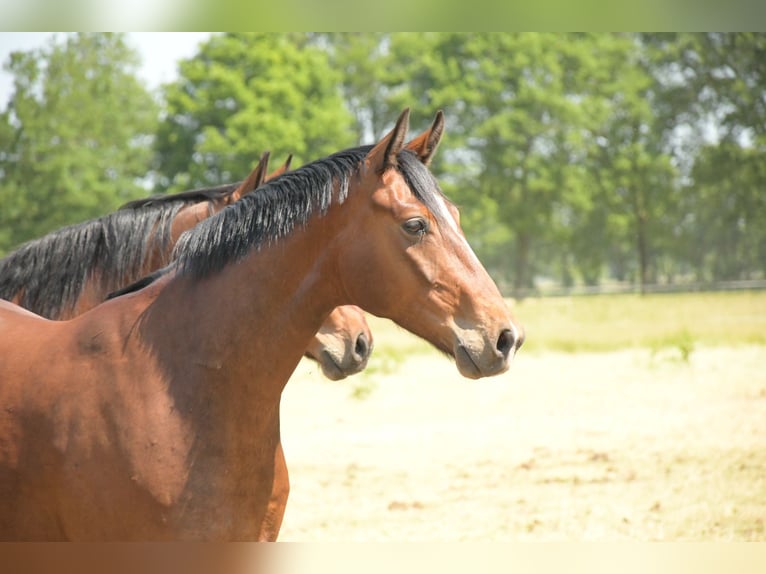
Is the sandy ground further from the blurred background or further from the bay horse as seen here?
the blurred background

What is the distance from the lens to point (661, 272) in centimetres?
1503

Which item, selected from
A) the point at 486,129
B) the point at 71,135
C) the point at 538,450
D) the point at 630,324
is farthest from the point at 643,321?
the point at 71,135

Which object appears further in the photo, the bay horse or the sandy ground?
the sandy ground

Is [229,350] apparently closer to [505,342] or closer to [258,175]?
[505,342]

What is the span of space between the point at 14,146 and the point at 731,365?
1085 centimetres

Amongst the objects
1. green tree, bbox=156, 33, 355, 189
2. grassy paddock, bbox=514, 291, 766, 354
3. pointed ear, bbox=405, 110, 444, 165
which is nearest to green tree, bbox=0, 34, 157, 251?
green tree, bbox=156, 33, 355, 189

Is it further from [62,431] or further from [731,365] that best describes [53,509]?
[731,365]

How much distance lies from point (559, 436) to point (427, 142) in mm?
6337

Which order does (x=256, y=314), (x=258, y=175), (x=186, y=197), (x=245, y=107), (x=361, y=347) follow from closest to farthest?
1. (x=256, y=314)
2. (x=361, y=347)
3. (x=258, y=175)
4. (x=186, y=197)
5. (x=245, y=107)

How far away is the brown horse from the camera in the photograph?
1984 millimetres

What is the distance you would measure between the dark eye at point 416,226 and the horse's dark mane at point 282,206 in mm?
43

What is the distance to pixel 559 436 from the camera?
26.4 feet

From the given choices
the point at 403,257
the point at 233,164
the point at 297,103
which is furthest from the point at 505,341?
the point at 297,103

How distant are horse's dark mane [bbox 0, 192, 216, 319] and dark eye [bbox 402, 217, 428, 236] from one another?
4.94 feet
